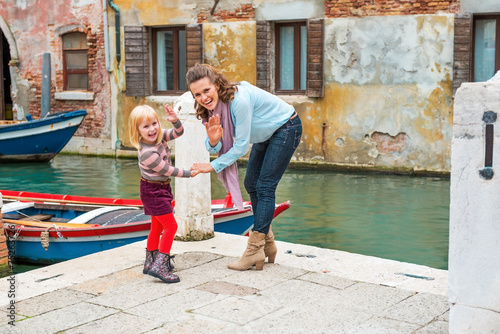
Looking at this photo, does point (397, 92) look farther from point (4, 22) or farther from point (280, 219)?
point (4, 22)

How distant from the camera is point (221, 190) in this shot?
12.2 m

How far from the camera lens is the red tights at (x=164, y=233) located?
15.8 feet

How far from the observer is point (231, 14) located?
14.8 metres

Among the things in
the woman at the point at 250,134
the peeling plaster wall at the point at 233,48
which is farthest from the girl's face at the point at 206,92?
the peeling plaster wall at the point at 233,48

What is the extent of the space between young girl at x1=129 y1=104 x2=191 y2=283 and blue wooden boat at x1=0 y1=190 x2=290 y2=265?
6.99 feet

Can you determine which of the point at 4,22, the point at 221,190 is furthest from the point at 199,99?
the point at 4,22

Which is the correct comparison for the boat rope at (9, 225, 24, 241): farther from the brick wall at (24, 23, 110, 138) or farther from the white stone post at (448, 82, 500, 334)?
the brick wall at (24, 23, 110, 138)

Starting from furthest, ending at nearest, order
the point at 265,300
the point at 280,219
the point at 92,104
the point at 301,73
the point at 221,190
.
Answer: the point at 92,104
the point at 301,73
the point at 221,190
the point at 280,219
the point at 265,300

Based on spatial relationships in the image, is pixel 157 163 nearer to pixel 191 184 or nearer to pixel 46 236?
pixel 191 184

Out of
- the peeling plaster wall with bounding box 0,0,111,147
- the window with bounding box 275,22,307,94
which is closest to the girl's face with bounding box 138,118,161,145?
the window with bounding box 275,22,307,94

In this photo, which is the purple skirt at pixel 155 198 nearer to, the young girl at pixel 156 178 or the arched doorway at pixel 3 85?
the young girl at pixel 156 178

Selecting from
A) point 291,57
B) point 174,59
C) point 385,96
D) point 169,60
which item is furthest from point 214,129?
point 169,60

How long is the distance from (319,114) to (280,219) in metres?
4.65

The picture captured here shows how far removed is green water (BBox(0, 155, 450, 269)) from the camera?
8.58 meters
